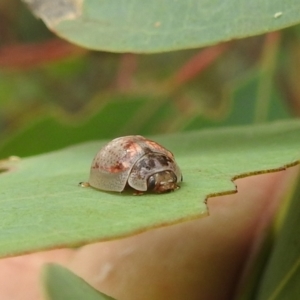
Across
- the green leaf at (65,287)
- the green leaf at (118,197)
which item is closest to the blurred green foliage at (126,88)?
the green leaf at (118,197)

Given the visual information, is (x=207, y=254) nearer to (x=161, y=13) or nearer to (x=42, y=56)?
(x=161, y=13)

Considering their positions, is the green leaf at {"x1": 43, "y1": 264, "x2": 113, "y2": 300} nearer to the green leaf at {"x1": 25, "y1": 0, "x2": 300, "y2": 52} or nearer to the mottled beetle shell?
the mottled beetle shell

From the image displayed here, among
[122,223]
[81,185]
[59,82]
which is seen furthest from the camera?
[59,82]

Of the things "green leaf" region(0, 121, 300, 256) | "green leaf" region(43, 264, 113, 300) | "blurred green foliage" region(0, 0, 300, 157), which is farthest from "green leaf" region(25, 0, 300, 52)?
"blurred green foliage" region(0, 0, 300, 157)

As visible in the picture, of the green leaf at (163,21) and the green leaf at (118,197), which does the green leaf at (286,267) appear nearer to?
the green leaf at (118,197)

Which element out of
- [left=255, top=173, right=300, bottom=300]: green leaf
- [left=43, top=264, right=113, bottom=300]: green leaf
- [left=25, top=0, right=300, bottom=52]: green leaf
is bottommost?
[left=43, top=264, right=113, bottom=300]: green leaf

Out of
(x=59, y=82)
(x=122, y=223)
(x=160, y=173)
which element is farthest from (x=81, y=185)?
(x=59, y=82)

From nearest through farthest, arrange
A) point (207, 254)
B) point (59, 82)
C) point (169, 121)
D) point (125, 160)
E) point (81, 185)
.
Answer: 1. point (81, 185)
2. point (125, 160)
3. point (207, 254)
4. point (169, 121)
5. point (59, 82)
